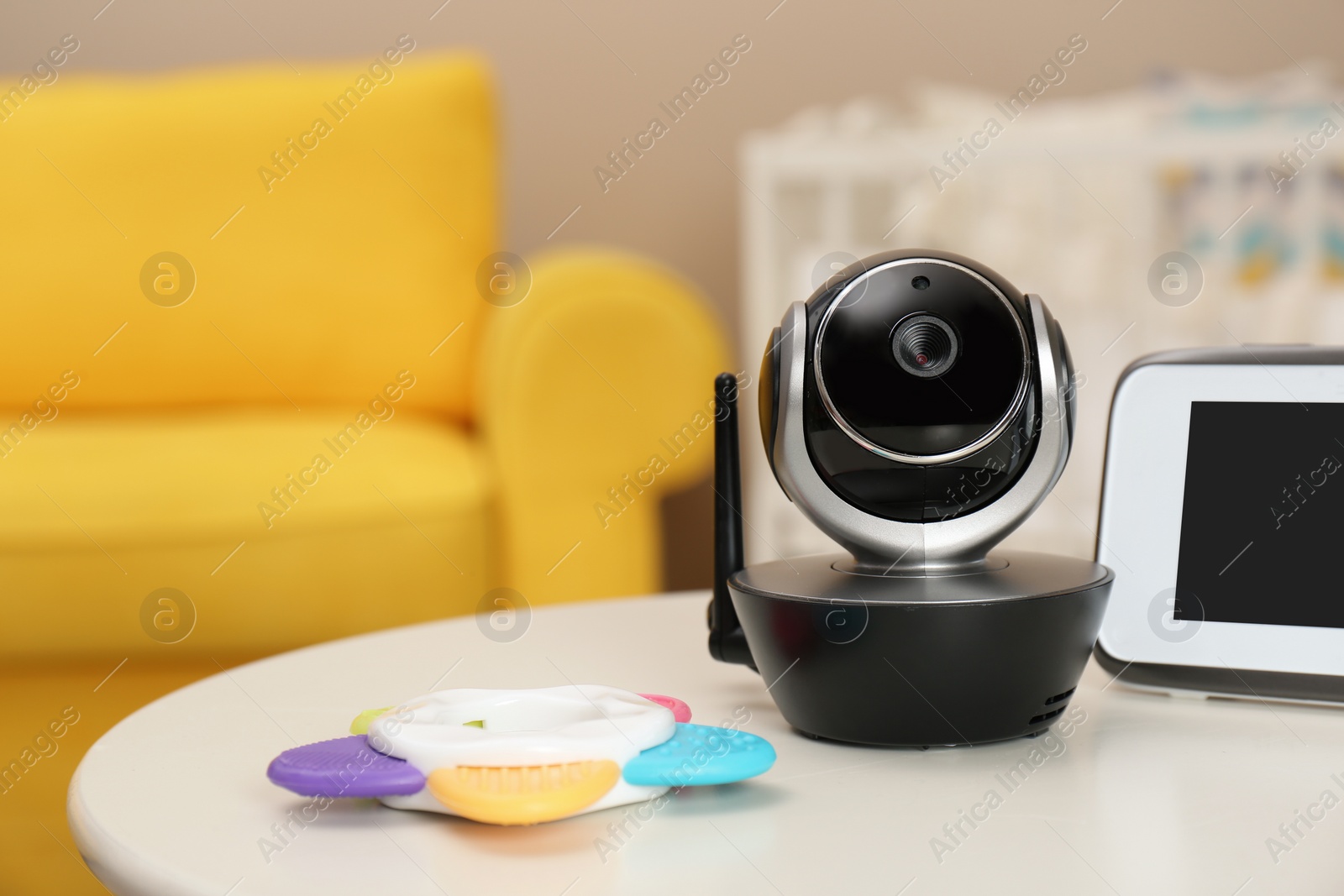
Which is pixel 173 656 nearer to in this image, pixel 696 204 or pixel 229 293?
pixel 229 293

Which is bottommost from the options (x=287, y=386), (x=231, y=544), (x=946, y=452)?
(x=231, y=544)

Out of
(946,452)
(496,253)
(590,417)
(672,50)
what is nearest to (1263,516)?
(946,452)

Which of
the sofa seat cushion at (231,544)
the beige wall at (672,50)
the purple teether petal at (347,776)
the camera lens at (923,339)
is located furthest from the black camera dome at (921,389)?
the beige wall at (672,50)

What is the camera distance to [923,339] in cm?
51

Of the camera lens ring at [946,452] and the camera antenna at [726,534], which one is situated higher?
the camera lens ring at [946,452]

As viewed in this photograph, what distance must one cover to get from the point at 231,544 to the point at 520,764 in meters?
0.91

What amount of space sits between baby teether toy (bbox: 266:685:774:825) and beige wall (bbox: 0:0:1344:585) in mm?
1892

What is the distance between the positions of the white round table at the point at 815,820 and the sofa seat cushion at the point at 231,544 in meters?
0.65

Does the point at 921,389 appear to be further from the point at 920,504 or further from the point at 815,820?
the point at 815,820

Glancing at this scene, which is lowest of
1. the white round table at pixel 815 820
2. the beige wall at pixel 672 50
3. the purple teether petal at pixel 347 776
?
the white round table at pixel 815 820

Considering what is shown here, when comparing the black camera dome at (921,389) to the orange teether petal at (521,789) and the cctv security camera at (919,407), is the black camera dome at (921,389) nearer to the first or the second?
the cctv security camera at (919,407)

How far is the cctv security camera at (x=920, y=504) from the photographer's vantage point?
0.50 meters

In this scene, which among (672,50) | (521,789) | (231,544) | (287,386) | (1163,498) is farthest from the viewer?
(672,50)

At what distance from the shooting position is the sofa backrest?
66.6 inches
